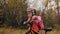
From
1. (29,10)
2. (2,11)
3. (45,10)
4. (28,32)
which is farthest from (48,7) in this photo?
(2,11)

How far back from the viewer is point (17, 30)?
252cm

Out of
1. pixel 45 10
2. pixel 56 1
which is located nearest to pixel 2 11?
pixel 45 10

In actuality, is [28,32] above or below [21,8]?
below

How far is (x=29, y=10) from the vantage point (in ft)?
8.36

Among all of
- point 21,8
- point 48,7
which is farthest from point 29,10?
point 48,7

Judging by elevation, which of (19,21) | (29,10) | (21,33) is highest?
(29,10)

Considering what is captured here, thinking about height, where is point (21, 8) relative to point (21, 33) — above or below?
above

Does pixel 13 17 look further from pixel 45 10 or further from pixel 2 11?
pixel 45 10

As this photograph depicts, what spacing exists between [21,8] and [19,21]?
20 centimetres

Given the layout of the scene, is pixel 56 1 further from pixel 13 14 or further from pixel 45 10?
pixel 13 14

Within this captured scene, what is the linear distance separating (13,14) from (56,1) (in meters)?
0.67

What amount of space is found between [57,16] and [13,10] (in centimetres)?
67

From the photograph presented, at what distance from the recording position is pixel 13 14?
2.58 metres

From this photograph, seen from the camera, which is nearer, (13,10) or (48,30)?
(48,30)
